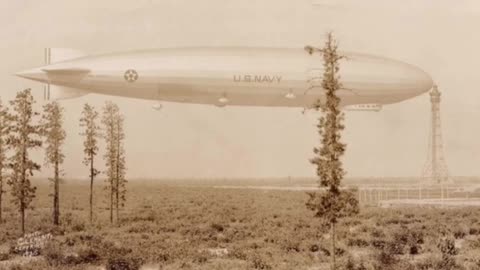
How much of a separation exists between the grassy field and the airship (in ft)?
25.0

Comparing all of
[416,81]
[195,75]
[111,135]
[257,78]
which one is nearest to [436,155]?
[416,81]

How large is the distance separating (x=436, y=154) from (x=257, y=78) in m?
37.3

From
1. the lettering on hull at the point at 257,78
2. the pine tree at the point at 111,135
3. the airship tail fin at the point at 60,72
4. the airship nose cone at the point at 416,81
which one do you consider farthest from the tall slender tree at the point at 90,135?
the airship nose cone at the point at 416,81

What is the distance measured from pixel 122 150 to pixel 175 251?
18.1 m

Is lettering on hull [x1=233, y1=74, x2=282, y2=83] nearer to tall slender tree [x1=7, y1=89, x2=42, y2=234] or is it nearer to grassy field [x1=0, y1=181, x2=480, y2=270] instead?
grassy field [x1=0, y1=181, x2=480, y2=270]

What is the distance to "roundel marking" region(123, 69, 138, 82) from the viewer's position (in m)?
29.1

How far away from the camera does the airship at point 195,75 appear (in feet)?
95.8

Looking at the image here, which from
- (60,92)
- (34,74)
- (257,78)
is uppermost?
(34,74)

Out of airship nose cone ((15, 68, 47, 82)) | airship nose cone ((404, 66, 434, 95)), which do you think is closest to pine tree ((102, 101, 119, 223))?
airship nose cone ((15, 68, 47, 82))

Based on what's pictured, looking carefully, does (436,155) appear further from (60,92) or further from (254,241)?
(60,92)

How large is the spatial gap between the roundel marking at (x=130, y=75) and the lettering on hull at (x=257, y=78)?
509 cm

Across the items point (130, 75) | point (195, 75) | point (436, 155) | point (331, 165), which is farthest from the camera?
point (436, 155)

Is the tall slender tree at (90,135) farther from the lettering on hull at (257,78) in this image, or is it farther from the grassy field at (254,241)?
the lettering on hull at (257,78)

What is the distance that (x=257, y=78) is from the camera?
97.3 feet
